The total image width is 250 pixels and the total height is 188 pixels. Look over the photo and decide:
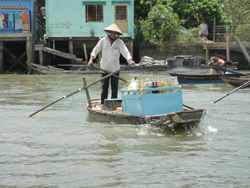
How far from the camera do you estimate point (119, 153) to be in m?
5.58

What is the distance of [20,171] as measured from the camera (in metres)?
4.82

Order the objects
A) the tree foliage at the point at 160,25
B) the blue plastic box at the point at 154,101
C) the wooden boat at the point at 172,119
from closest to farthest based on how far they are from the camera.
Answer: the wooden boat at the point at 172,119
the blue plastic box at the point at 154,101
the tree foliage at the point at 160,25

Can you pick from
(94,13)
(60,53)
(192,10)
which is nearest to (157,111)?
(60,53)

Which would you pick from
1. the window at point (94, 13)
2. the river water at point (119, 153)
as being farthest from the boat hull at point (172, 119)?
the window at point (94, 13)

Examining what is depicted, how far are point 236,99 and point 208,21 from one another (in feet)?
59.6

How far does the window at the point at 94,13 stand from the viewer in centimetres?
2538

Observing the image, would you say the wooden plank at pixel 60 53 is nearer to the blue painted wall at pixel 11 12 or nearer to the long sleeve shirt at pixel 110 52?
the blue painted wall at pixel 11 12

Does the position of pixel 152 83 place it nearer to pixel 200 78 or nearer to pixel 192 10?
pixel 200 78

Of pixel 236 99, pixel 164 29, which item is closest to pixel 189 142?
pixel 236 99

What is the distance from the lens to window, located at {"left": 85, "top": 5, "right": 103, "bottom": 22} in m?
25.4

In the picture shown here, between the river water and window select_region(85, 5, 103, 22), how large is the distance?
55.9 feet

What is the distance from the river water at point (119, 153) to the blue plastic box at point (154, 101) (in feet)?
1.00

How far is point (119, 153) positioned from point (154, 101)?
1.44m

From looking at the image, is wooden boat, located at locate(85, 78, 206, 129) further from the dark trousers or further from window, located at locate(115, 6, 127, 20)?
window, located at locate(115, 6, 127, 20)
